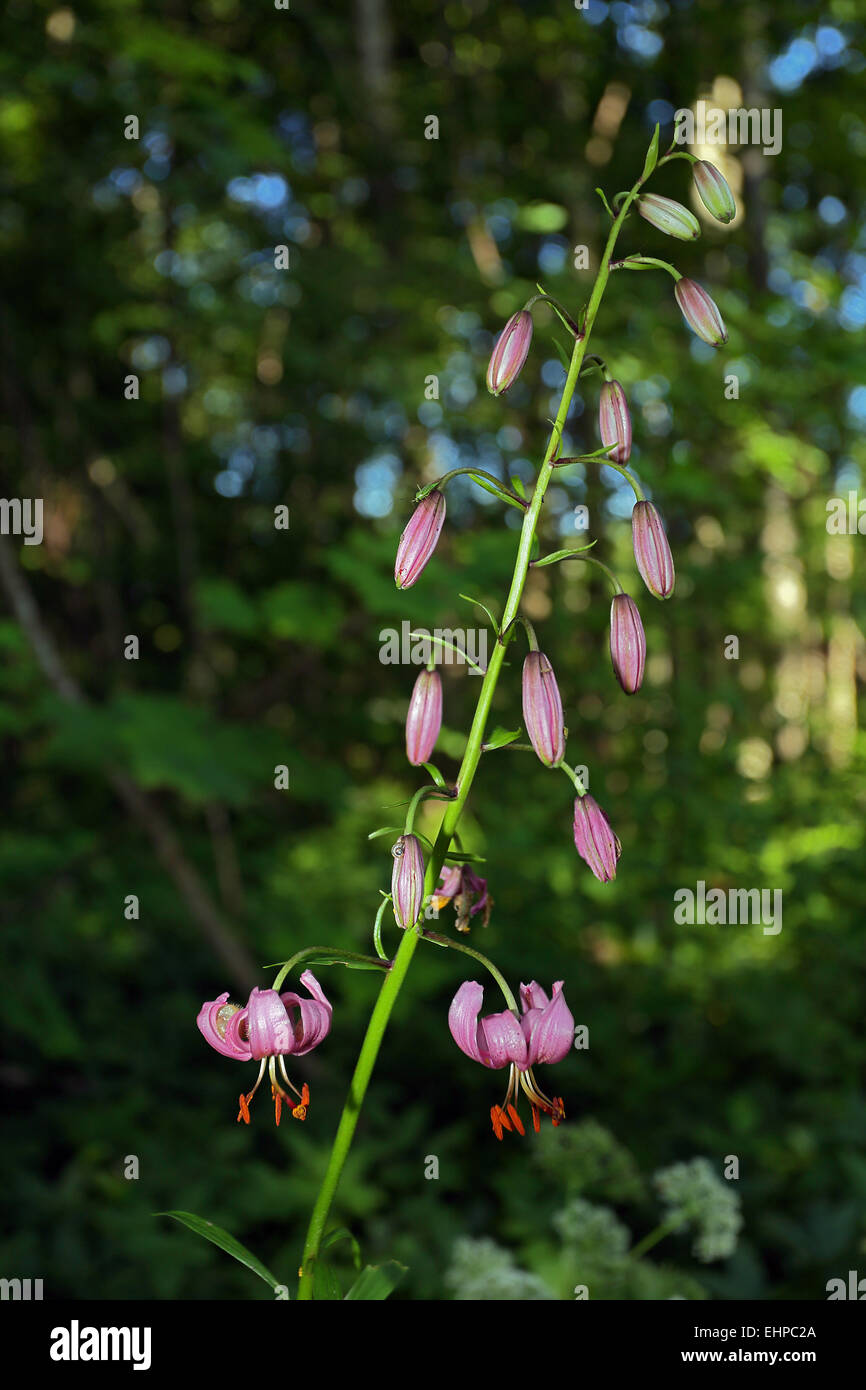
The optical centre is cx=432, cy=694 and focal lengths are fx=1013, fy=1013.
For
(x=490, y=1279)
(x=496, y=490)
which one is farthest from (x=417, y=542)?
(x=490, y=1279)

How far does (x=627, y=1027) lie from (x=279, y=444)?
3774 millimetres

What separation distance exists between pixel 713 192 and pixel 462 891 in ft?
2.52

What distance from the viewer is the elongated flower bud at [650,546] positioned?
0.98 meters

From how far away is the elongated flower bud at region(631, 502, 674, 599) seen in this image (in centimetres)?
98

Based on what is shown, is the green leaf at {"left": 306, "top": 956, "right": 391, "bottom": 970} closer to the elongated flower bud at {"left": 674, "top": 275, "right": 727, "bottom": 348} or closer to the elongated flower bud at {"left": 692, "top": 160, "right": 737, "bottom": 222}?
the elongated flower bud at {"left": 674, "top": 275, "right": 727, "bottom": 348}

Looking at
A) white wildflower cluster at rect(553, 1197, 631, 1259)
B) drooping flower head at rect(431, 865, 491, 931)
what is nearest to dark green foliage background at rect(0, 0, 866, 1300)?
white wildflower cluster at rect(553, 1197, 631, 1259)

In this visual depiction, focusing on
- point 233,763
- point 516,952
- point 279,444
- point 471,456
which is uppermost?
point 279,444

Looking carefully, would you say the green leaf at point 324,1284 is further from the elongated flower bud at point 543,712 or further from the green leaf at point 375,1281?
the elongated flower bud at point 543,712

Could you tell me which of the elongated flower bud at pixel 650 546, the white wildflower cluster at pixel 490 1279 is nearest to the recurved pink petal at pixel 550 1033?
the elongated flower bud at pixel 650 546

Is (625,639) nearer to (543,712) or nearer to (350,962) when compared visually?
(543,712)

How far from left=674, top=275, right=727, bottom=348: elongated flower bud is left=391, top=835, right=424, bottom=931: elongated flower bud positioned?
1.92ft
